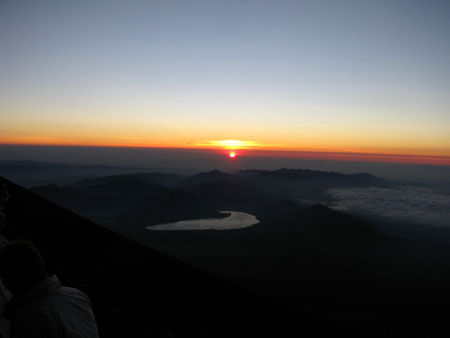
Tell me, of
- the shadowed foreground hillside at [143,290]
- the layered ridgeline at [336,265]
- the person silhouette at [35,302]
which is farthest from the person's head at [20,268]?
the layered ridgeline at [336,265]

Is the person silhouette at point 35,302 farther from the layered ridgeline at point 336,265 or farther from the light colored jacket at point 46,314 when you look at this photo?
the layered ridgeline at point 336,265

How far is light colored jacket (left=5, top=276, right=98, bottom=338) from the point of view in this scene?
228cm

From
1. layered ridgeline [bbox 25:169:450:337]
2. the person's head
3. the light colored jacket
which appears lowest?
layered ridgeline [bbox 25:169:450:337]

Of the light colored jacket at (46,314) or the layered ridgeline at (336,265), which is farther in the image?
the layered ridgeline at (336,265)

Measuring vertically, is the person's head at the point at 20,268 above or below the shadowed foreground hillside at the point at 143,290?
above

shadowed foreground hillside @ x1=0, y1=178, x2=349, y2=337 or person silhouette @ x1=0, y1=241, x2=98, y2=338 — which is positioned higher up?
person silhouette @ x1=0, y1=241, x2=98, y2=338

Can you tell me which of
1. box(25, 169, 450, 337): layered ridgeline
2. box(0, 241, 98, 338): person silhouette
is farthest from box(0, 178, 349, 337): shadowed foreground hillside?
box(25, 169, 450, 337): layered ridgeline

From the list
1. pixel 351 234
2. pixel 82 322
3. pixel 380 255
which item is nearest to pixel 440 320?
pixel 380 255

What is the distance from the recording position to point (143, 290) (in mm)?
13438

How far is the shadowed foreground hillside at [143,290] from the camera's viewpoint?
10.7m

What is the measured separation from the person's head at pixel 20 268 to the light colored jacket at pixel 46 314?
0.08 meters

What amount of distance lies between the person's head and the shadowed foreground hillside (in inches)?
270

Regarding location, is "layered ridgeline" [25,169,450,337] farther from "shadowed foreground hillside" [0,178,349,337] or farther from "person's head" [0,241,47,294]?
"person's head" [0,241,47,294]

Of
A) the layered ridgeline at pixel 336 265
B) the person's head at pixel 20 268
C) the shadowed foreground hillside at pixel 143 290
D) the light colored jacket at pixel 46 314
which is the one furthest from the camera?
the layered ridgeline at pixel 336 265
